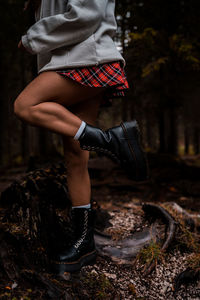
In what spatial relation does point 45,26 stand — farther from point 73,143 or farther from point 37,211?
point 37,211

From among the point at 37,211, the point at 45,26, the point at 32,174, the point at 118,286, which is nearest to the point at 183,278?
the point at 118,286

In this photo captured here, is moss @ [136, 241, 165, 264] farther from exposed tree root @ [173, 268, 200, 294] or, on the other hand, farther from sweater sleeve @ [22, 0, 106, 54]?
sweater sleeve @ [22, 0, 106, 54]

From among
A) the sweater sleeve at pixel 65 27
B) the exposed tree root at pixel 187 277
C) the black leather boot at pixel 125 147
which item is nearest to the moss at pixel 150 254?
the exposed tree root at pixel 187 277

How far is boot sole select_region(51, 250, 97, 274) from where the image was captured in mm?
1916

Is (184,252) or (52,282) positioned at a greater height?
(52,282)

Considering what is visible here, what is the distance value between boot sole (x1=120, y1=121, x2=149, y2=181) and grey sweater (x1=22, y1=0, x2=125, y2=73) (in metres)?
0.55

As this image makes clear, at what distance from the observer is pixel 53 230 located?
2229 mm

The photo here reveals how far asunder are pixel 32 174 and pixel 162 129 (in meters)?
7.17

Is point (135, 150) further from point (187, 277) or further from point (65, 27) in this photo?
point (187, 277)

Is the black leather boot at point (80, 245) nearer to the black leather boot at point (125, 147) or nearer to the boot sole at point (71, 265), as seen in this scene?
the boot sole at point (71, 265)

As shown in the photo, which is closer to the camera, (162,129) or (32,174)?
(32,174)

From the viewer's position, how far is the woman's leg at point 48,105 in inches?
71.3

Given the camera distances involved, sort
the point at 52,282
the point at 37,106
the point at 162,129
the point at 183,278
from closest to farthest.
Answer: the point at 52,282 → the point at 37,106 → the point at 183,278 → the point at 162,129

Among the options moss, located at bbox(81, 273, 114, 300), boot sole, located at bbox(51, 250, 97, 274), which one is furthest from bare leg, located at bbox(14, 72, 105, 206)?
moss, located at bbox(81, 273, 114, 300)
